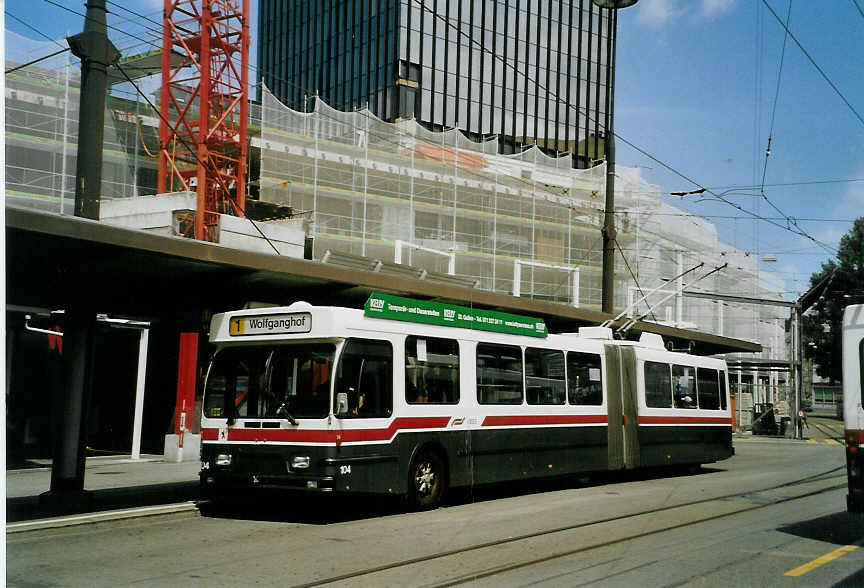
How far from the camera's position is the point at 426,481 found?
13.2 metres

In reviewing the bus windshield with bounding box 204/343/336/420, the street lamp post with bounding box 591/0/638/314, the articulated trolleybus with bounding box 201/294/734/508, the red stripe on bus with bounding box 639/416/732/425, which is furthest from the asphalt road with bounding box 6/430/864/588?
the street lamp post with bounding box 591/0/638/314

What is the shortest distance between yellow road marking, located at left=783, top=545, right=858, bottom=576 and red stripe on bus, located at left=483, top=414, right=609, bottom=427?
18.8ft

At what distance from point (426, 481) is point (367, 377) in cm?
194

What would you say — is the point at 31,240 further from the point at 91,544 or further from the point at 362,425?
the point at 362,425

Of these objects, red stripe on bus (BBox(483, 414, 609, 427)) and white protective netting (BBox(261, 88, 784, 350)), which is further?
white protective netting (BBox(261, 88, 784, 350))

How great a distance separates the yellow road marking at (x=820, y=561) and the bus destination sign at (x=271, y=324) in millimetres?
6350

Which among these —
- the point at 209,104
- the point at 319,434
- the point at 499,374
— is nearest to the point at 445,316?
the point at 499,374

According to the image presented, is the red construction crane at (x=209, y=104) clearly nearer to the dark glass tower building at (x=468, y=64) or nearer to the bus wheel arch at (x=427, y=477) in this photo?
the dark glass tower building at (x=468, y=64)

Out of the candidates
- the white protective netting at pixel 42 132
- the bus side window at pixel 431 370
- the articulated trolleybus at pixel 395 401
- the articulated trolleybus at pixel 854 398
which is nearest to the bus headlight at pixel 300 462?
the articulated trolleybus at pixel 395 401

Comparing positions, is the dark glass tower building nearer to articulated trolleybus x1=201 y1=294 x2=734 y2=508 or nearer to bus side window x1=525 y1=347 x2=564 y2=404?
bus side window x1=525 y1=347 x2=564 y2=404

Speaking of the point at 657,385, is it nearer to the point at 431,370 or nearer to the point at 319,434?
the point at 431,370

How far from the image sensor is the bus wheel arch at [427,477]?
12844 millimetres

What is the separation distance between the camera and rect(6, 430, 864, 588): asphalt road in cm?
802

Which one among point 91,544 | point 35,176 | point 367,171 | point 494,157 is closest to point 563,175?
point 494,157
